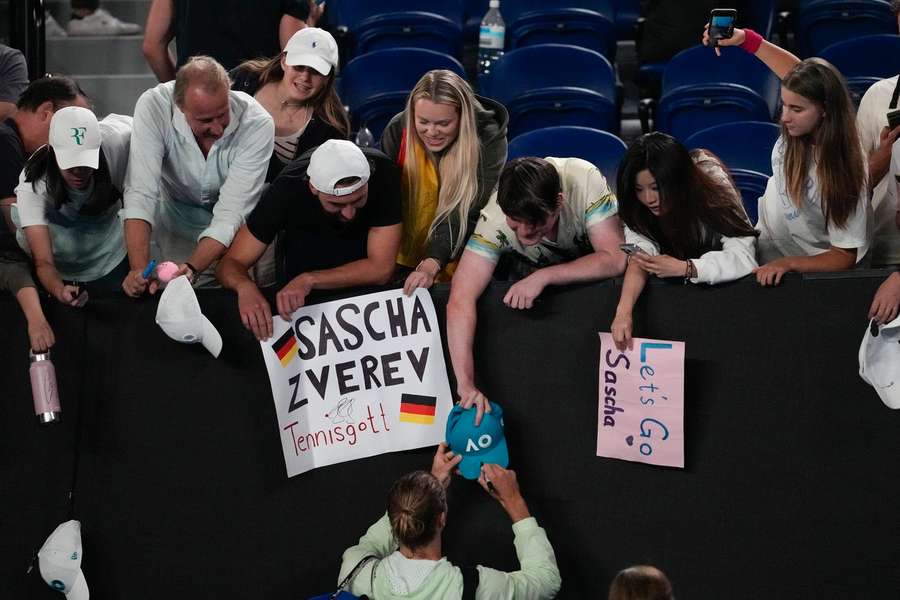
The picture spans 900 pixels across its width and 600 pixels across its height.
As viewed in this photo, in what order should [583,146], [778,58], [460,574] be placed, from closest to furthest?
[460,574] < [778,58] < [583,146]

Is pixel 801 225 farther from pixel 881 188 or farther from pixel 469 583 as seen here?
pixel 469 583

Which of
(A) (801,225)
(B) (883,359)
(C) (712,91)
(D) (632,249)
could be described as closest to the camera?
(B) (883,359)

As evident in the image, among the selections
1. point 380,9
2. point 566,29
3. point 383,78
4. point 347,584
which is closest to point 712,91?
point 566,29

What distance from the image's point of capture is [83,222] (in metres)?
4.75

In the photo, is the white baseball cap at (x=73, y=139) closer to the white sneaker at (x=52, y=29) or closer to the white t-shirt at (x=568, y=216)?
the white t-shirt at (x=568, y=216)

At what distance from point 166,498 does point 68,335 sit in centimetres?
66

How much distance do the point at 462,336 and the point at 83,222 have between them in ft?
4.83

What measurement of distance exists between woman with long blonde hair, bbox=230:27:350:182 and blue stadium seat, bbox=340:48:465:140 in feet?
5.71

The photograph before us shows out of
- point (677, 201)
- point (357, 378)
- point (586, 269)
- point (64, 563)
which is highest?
point (677, 201)

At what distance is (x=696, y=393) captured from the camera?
4.33 meters

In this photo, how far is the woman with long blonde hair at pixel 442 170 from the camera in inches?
177

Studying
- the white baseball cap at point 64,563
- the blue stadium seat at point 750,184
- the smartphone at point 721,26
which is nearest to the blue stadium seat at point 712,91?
the blue stadium seat at point 750,184

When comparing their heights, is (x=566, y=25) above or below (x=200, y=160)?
above

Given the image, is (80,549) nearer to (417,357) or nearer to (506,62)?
(417,357)
